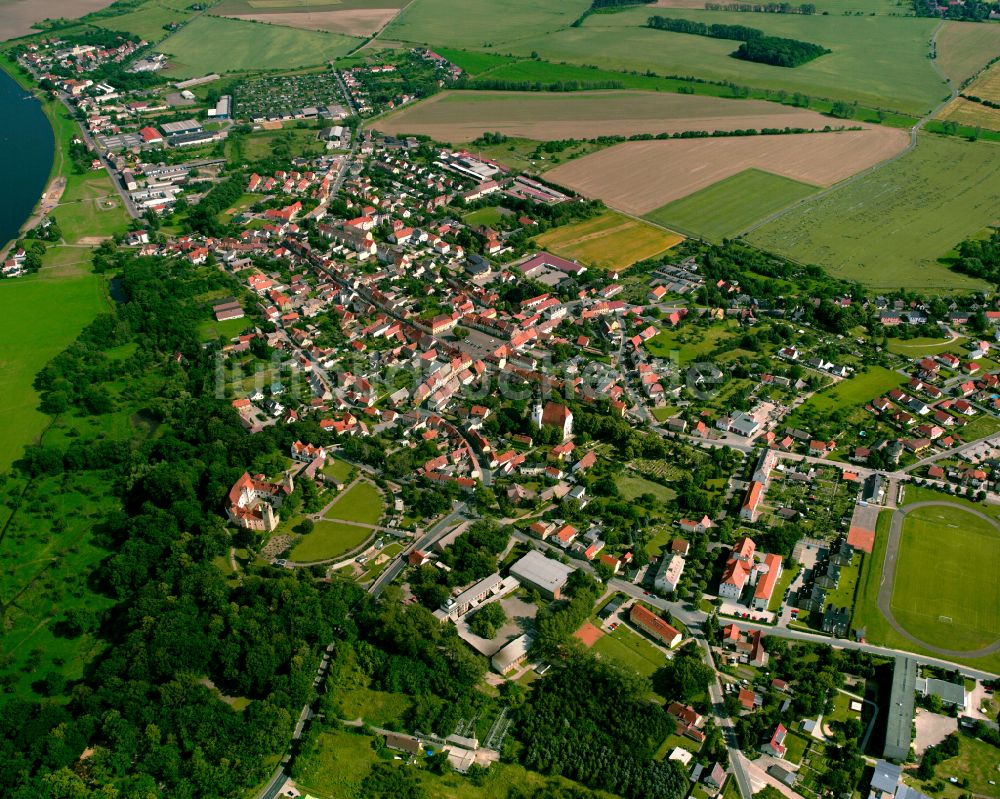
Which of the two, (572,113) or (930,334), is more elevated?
(572,113)

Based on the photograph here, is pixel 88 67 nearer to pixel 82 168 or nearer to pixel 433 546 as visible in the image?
pixel 82 168

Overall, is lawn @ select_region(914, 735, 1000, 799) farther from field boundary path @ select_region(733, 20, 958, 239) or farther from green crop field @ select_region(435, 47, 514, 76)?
green crop field @ select_region(435, 47, 514, 76)

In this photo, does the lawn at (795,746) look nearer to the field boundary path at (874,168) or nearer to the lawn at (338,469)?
the lawn at (338,469)

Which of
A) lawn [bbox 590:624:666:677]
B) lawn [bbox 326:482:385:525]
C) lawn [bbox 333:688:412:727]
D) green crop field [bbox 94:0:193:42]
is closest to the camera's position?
lawn [bbox 333:688:412:727]

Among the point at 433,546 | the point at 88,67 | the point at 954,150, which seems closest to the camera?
the point at 433,546

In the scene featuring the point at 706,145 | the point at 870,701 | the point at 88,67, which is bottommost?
the point at 870,701

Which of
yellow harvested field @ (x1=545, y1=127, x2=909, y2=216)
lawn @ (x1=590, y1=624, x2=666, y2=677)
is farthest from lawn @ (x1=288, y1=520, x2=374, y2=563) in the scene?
yellow harvested field @ (x1=545, y1=127, x2=909, y2=216)

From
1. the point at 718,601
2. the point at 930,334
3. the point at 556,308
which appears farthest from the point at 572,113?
the point at 718,601
